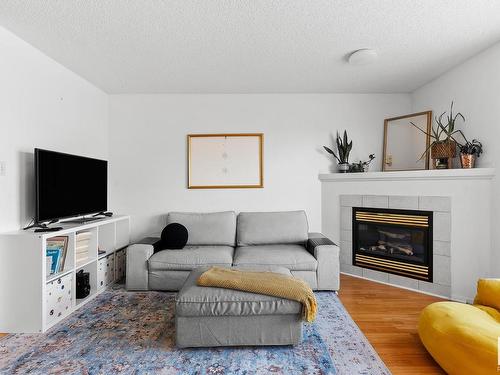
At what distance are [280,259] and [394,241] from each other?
4.90 feet

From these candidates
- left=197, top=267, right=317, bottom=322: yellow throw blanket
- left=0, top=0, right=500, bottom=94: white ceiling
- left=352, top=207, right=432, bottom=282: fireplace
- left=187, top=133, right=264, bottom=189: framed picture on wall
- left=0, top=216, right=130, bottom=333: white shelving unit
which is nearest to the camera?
left=197, top=267, right=317, bottom=322: yellow throw blanket

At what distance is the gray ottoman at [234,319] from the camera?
2027mm

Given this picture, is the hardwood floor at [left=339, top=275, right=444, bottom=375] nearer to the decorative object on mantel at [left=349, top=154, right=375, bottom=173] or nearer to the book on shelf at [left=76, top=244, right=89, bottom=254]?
the decorative object on mantel at [left=349, top=154, right=375, bottom=173]

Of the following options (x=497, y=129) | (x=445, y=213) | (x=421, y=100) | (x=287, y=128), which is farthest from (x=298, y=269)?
(x=421, y=100)

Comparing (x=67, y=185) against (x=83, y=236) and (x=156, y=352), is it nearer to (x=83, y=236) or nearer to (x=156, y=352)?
(x=83, y=236)

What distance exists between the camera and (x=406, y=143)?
12.6 ft

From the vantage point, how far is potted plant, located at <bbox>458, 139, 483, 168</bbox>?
293 centimetres

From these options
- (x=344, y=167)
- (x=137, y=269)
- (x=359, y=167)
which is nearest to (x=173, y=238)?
(x=137, y=269)

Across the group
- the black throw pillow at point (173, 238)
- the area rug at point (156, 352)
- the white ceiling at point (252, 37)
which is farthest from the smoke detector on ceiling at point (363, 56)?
the black throw pillow at point (173, 238)

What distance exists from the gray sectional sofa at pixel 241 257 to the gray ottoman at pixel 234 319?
2.83 feet

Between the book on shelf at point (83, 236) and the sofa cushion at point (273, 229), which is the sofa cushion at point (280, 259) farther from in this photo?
the book on shelf at point (83, 236)

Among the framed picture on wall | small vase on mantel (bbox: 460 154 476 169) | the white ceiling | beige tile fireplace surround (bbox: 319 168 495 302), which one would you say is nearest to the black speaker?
the framed picture on wall

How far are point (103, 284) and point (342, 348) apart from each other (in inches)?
101

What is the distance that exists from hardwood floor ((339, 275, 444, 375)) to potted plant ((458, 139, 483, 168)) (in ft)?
4.73
